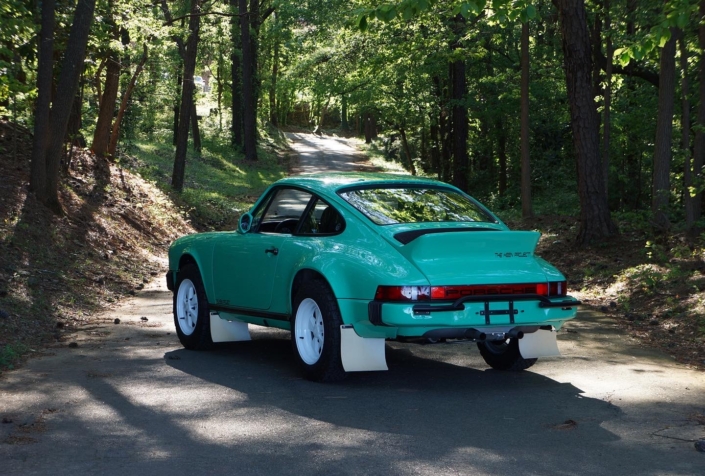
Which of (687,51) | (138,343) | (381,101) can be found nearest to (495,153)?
(381,101)

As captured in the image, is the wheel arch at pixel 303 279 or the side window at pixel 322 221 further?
the side window at pixel 322 221

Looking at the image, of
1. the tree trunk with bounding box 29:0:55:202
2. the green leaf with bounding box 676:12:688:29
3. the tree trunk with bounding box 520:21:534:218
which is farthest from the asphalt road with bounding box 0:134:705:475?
the tree trunk with bounding box 520:21:534:218

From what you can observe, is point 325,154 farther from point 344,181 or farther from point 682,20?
point 344,181

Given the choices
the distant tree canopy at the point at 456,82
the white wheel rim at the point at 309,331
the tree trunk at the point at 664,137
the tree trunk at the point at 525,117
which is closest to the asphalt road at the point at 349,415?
the white wheel rim at the point at 309,331

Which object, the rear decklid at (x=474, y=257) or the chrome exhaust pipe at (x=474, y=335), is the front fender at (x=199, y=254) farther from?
the chrome exhaust pipe at (x=474, y=335)

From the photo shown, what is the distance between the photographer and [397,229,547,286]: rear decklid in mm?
6957

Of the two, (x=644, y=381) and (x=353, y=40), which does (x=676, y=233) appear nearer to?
(x=644, y=381)

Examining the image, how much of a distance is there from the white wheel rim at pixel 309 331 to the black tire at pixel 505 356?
167cm

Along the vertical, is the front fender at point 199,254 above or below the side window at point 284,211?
below

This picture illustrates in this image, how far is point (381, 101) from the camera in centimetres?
4162

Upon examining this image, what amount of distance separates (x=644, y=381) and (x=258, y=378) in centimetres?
332

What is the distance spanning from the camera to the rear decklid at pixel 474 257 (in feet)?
22.8

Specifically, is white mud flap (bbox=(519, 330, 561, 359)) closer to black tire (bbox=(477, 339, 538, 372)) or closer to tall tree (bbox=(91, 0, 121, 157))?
black tire (bbox=(477, 339, 538, 372))

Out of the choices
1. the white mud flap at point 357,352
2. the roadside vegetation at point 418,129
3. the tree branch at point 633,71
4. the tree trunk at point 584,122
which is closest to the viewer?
the white mud flap at point 357,352
